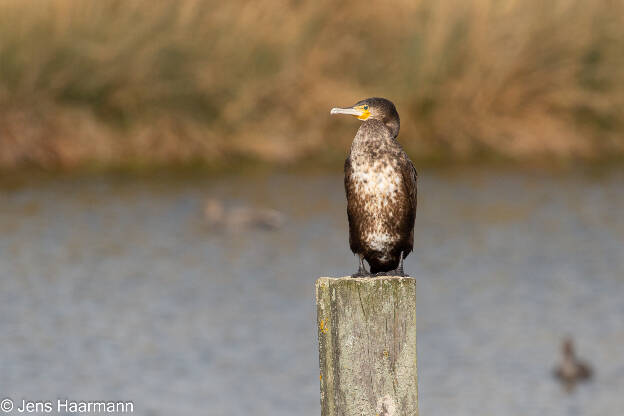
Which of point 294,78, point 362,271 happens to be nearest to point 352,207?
point 362,271

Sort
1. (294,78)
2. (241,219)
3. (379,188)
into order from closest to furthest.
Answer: (379,188) → (241,219) → (294,78)

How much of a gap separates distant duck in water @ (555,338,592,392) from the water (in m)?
0.11

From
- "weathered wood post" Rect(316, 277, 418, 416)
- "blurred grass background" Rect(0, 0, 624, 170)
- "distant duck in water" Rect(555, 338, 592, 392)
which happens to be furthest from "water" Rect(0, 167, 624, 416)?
"weathered wood post" Rect(316, 277, 418, 416)

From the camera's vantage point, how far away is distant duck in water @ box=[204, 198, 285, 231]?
16.5m

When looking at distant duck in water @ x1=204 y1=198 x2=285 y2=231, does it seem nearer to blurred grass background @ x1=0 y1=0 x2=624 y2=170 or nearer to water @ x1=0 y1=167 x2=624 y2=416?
water @ x1=0 y1=167 x2=624 y2=416

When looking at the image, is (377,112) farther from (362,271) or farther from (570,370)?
(570,370)

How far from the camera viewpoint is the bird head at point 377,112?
216 inches

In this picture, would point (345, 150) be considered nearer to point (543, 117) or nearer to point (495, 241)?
point (543, 117)

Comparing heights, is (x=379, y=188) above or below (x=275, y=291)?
below

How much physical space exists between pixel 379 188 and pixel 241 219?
11.2m

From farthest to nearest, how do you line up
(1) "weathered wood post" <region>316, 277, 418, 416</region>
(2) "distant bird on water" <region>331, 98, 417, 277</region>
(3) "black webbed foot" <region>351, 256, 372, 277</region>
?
1. (2) "distant bird on water" <region>331, 98, 417, 277</region>
2. (3) "black webbed foot" <region>351, 256, 372, 277</region>
3. (1) "weathered wood post" <region>316, 277, 418, 416</region>

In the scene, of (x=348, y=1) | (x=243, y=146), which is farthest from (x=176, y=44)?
(x=348, y=1)

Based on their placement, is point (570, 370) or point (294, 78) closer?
point (570, 370)

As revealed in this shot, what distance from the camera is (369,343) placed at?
14.9ft
